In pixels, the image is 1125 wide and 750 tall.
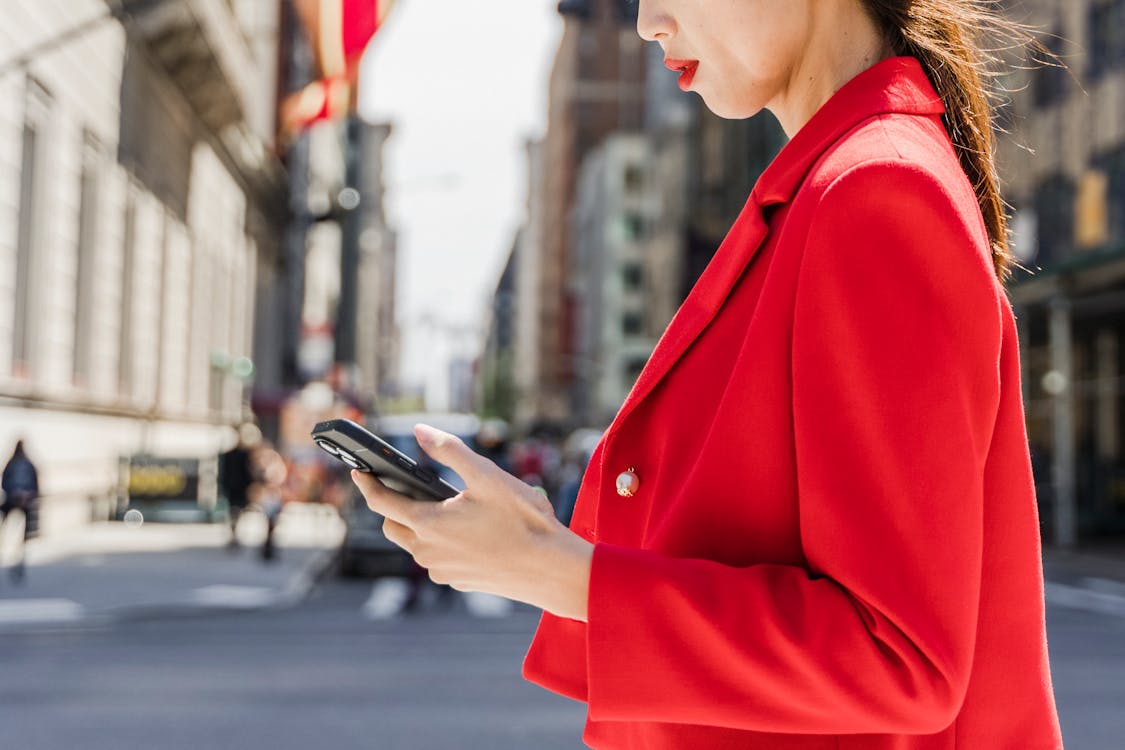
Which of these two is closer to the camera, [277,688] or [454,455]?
[454,455]

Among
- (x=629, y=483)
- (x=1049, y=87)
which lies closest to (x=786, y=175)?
(x=629, y=483)

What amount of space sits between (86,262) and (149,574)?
333 inches

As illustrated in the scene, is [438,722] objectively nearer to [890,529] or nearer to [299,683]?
[299,683]

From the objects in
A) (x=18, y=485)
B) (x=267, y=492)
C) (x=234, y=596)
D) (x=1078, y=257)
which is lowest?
(x=234, y=596)

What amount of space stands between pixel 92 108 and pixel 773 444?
83.8ft

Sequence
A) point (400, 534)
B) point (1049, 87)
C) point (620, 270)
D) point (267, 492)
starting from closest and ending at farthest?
point (400, 534) < point (267, 492) < point (1049, 87) < point (620, 270)

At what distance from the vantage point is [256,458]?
2377 cm

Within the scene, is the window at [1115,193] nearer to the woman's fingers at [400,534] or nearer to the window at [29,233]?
the window at [29,233]

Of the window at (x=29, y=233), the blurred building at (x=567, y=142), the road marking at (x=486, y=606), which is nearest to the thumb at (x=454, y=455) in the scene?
the road marking at (x=486, y=606)

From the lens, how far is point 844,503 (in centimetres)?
113

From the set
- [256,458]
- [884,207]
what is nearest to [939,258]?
[884,207]

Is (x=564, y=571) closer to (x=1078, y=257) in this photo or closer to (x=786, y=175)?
(x=786, y=175)

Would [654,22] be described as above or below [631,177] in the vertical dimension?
below

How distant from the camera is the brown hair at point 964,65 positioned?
57.4 inches
